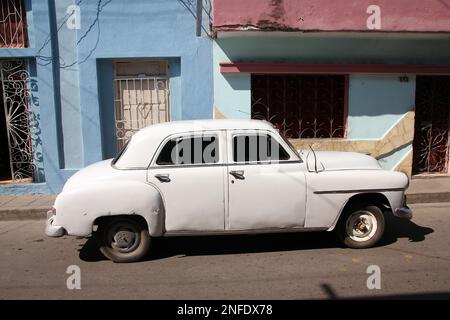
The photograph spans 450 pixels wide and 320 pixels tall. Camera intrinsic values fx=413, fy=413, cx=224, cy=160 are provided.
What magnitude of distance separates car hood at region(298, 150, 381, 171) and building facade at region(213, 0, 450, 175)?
3.13 m

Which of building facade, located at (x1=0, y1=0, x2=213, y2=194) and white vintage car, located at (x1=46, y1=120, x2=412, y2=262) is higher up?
building facade, located at (x1=0, y1=0, x2=213, y2=194)

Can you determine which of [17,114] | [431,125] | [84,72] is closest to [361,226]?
[431,125]

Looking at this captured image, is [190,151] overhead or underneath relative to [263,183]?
overhead

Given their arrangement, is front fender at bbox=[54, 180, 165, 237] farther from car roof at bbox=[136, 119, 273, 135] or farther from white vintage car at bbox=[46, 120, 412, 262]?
car roof at bbox=[136, 119, 273, 135]

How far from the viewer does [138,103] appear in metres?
8.44

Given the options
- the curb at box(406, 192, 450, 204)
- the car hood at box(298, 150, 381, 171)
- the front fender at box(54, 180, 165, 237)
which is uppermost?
the car hood at box(298, 150, 381, 171)

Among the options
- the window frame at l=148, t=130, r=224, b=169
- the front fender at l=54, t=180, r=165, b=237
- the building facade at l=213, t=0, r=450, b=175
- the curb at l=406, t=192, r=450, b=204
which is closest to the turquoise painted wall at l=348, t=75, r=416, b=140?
the building facade at l=213, t=0, r=450, b=175

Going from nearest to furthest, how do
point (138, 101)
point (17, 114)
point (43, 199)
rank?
point (43, 199)
point (17, 114)
point (138, 101)

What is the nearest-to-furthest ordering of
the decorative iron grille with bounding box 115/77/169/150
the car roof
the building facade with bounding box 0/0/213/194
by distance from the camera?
1. the car roof
2. the building facade with bounding box 0/0/213/194
3. the decorative iron grille with bounding box 115/77/169/150

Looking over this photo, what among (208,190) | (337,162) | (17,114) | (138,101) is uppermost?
(138,101)

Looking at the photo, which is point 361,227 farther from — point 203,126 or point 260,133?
point 203,126

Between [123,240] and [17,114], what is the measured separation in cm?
484

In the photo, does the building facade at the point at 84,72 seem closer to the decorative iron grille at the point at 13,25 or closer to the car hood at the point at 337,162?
the decorative iron grille at the point at 13,25

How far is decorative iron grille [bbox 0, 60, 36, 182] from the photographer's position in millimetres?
8031
